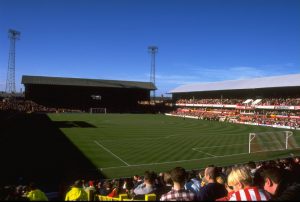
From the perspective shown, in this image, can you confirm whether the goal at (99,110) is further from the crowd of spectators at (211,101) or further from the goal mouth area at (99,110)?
the crowd of spectators at (211,101)

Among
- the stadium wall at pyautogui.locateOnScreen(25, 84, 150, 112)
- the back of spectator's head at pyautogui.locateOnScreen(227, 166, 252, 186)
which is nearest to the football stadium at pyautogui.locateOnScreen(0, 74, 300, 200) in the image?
the stadium wall at pyautogui.locateOnScreen(25, 84, 150, 112)

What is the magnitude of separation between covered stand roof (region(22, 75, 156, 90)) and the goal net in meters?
67.2

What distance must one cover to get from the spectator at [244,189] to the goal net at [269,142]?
74.6ft

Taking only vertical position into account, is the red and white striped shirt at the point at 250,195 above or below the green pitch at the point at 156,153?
above

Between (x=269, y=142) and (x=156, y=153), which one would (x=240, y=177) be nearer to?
(x=156, y=153)

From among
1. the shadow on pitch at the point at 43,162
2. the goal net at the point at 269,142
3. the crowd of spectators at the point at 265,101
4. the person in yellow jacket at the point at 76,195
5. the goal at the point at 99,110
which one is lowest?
the shadow on pitch at the point at 43,162

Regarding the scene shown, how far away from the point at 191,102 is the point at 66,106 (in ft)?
120

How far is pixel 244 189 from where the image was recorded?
475 centimetres

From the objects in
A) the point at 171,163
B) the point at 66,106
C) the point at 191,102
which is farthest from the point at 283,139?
the point at 66,106

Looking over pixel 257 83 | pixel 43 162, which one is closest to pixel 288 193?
pixel 43 162

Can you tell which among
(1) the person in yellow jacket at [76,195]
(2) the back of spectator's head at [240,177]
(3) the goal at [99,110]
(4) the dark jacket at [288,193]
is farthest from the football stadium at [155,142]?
(3) the goal at [99,110]

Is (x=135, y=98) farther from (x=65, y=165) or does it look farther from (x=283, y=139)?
(x=65, y=165)

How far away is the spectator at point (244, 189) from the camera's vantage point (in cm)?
461

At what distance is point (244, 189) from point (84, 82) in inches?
3577
